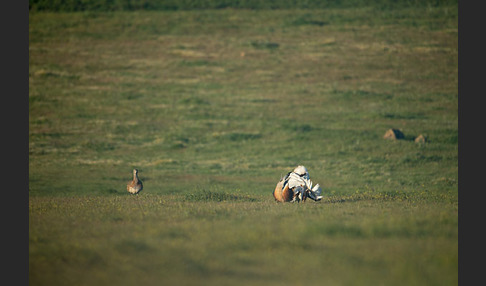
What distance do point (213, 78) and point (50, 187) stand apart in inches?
1234

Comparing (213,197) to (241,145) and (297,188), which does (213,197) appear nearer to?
(297,188)

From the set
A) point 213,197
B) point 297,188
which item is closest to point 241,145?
point 213,197

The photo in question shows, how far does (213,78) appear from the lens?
63125 millimetres

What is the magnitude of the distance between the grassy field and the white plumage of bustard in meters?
0.38

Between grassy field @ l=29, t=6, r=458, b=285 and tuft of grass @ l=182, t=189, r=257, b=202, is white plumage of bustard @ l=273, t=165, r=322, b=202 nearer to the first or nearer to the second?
grassy field @ l=29, t=6, r=458, b=285

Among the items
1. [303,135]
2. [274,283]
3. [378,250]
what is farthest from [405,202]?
[303,135]

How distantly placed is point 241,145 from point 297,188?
86.8 feet

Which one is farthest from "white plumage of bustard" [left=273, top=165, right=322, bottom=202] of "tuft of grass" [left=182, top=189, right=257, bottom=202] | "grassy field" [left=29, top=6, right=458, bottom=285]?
"tuft of grass" [left=182, top=189, right=257, bottom=202]

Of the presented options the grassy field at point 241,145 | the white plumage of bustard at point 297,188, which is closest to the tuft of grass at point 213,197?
the grassy field at point 241,145

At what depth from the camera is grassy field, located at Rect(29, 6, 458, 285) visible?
558 inches

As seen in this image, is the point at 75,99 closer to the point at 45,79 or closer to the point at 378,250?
the point at 45,79

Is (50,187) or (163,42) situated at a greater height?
(163,42)

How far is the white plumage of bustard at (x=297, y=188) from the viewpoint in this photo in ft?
67.9

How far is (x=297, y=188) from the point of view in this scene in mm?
20953
